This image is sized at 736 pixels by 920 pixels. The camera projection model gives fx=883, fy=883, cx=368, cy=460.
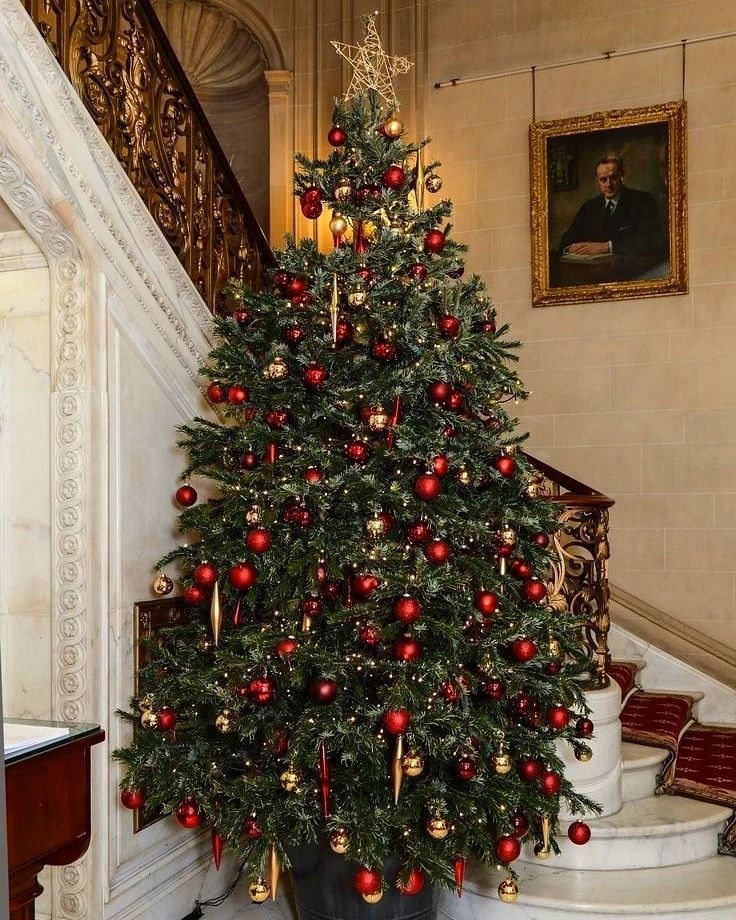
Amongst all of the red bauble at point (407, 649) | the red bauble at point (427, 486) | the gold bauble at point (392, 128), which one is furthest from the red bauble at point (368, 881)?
the gold bauble at point (392, 128)

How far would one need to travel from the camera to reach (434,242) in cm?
327

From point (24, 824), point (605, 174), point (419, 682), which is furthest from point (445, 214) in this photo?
point (605, 174)

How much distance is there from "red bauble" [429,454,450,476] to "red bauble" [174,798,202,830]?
56.6 inches

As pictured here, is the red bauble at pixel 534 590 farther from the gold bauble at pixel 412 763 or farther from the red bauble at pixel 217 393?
the red bauble at pixel 217 393

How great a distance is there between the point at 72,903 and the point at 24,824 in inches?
48.2

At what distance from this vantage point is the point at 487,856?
2898 millimetres

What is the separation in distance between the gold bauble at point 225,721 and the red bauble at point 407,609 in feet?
2.30

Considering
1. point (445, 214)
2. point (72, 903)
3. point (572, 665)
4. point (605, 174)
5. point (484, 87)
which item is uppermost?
point (484, 87)

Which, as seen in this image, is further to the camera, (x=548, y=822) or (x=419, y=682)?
(x=548, y=822)

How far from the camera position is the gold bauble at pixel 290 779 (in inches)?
109

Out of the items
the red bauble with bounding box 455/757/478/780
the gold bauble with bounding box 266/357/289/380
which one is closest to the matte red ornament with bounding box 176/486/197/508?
the gold bauble with bounding box 266/357/289/380

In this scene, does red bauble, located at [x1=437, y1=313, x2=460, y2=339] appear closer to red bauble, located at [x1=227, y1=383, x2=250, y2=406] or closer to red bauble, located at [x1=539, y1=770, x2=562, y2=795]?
red bauble, located at [x1=227, y1=383, x2=250, y2=406]

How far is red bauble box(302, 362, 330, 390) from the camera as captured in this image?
3053 mm

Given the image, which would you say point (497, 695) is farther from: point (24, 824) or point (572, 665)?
point (24, 824)
